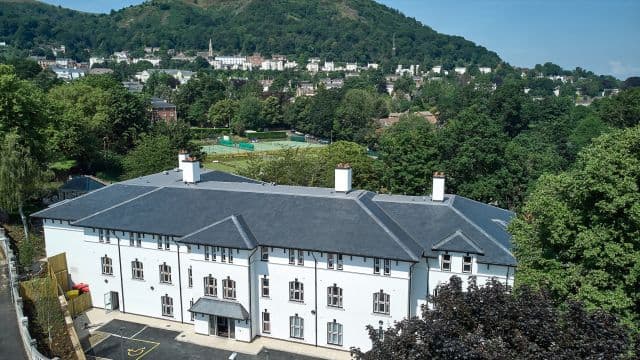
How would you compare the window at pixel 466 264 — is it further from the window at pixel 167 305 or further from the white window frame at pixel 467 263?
the window at pixel 167 305

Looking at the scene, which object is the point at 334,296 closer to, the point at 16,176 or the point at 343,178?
the point at 343,178

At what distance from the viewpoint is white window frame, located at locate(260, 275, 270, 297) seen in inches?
1238

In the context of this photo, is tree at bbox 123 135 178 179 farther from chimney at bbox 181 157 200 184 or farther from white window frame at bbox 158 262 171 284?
white window frame at bbox 158 262 171 284

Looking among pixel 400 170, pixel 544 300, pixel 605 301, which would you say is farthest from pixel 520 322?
pixel 400 170

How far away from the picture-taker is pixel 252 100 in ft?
431

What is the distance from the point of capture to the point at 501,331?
14969 mm

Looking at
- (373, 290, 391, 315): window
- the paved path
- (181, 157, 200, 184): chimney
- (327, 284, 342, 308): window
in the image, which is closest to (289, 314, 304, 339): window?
(327, 284, 342, 308): window

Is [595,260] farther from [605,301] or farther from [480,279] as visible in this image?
[480,279]

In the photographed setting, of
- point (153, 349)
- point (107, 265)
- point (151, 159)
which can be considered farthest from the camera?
point (151, 159)

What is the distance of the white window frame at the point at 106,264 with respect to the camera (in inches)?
1387

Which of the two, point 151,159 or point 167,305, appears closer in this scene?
point 167,305

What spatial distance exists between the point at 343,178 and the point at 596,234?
622 inches

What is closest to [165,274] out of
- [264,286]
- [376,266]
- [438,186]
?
[264,286]

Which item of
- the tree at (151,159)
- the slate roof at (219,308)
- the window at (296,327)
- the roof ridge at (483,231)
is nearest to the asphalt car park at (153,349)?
the window at (296,327)
